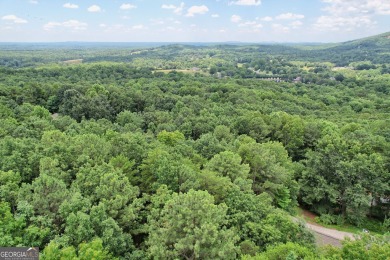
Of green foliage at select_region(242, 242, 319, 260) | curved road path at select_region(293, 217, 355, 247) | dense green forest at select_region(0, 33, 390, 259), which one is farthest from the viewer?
curved road path at select_region(293, 217, 355, 247)

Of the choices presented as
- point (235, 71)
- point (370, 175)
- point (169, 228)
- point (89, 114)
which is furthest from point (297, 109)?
point (235, 71)

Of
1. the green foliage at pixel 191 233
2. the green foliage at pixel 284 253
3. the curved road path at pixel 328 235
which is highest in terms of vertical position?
the green foliage at pixel 191 233

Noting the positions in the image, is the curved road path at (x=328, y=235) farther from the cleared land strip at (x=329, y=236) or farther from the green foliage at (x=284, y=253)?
the green foliage at (x=284, y=253)

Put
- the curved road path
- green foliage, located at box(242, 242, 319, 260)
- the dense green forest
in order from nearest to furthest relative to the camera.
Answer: green foliage, located at box(242, 242, 319, 260), the dense green forest, the curved road path

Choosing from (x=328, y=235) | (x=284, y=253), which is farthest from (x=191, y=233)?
(x=328, y=235)

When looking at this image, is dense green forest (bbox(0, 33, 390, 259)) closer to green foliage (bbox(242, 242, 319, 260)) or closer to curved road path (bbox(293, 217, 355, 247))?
green foliage (bbox(242, 242, 319, 260))

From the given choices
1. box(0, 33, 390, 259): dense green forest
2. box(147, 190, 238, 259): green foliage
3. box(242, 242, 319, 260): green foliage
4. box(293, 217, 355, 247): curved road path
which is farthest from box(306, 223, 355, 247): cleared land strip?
box(147, 190, 238, 259): green foliage

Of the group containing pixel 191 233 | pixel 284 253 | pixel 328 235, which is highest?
pixel 191 233

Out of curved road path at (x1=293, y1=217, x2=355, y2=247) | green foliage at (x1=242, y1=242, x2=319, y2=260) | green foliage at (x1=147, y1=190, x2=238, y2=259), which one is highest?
green foliage at (x1=147, y1=190, x2=238, y2=259)

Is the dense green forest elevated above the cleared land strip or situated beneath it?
elevated above

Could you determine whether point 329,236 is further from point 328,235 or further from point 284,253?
point 284,253

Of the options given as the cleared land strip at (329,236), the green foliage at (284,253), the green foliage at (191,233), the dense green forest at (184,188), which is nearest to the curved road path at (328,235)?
the cleared land strip at (329,236)
